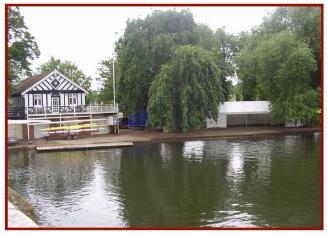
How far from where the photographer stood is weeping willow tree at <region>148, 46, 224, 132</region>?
117 ft

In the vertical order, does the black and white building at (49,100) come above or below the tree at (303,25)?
below

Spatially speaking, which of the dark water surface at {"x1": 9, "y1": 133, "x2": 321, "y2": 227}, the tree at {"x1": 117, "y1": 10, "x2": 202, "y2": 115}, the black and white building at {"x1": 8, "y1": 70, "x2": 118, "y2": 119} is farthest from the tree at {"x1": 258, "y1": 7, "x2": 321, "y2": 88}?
the black and white building at {"x1": 8, "y1": 70, "x2": 118, "y2": 119}

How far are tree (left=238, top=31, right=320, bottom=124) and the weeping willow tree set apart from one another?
6293 mm

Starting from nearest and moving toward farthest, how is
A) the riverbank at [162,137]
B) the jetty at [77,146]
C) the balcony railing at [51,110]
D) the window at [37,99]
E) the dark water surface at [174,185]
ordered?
the dark water surface at [174,185] → the jetty at [77,146] → the riverbank at [162,137] → the balcony railing at [51,110] → the window at [37,99]

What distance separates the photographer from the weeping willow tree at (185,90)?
35812 millimetres

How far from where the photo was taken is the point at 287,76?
3931cm

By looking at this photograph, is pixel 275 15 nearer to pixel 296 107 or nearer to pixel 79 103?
pixel 296 107

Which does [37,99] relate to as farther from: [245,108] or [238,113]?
[245,108]

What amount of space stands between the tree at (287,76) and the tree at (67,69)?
28403mm

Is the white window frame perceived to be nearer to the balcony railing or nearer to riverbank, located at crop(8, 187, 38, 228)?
the balcony railing

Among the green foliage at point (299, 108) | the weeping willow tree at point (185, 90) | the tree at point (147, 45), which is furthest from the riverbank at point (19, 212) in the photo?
the green foliage at point (299, 108)

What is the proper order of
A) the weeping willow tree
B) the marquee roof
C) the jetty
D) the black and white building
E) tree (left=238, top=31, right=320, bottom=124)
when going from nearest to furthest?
1. the jetty
2. the weeping willow tree
3. the black and white building
4. tree (left=238, top=31, right=320, bottom=124)
5. the marquee roof

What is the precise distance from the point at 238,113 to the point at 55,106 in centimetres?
1761

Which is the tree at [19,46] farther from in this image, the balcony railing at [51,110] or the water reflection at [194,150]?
the water reflection at [194,150]
